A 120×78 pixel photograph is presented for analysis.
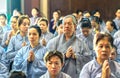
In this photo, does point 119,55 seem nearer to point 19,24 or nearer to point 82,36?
point 82,36

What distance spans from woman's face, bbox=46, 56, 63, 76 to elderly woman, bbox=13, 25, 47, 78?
616mm

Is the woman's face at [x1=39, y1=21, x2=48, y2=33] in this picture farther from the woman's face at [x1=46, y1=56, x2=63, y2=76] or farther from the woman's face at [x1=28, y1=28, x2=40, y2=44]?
the woman's face at [x1=46, y1=56, x2=63, y2=76]

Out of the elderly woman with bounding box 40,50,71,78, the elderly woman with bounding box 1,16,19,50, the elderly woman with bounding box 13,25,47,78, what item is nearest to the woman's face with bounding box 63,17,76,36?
the elderly woman with bounding box 13,25,47,78

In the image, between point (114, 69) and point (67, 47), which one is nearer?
point (114, 69)

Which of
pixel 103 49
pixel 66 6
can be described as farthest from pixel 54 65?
pixel 66 6

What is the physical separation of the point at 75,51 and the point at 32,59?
1.72 ft

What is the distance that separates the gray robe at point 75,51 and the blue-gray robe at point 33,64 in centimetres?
16

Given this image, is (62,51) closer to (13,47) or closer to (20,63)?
(20,63)

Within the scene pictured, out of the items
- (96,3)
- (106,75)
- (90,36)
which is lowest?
(106,75)

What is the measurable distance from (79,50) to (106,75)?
1.04m

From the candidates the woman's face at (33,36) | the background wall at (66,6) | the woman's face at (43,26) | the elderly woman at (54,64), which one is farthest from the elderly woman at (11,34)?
the background wall at (66,6)

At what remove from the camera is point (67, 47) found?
12.7ft

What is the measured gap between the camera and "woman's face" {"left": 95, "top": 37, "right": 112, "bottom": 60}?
2.96 meters

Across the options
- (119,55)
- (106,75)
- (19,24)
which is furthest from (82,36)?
(106,75)
